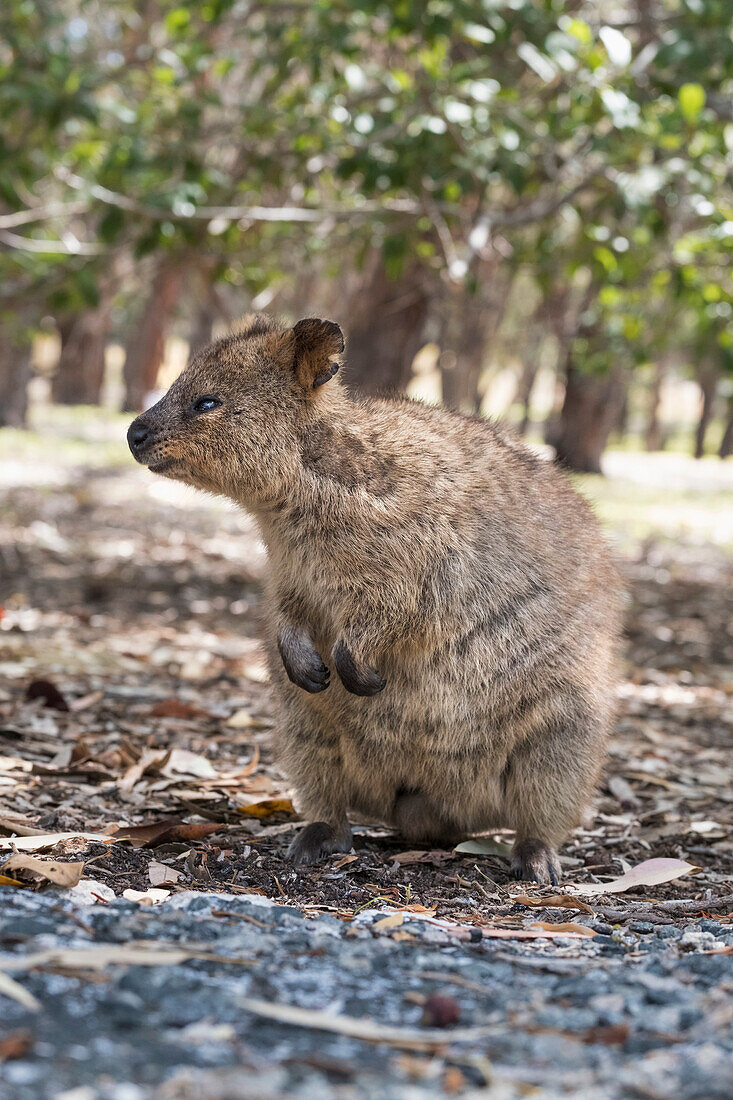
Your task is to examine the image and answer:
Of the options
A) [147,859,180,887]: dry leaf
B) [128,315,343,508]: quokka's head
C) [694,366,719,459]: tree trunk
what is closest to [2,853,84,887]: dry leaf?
[147,859,180,887]: dry leaf

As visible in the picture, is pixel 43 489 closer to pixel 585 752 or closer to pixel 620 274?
pixel 620 274

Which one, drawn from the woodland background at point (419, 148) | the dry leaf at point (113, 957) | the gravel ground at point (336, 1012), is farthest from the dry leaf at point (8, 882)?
the woodland background at point (419, 148)

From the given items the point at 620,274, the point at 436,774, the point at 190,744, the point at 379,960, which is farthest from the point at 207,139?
the point at 379,960

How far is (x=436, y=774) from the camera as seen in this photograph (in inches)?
138

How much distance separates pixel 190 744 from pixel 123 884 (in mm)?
1910

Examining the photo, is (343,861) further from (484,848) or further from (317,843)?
(484,848)

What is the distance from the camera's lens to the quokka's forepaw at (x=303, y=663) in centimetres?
337

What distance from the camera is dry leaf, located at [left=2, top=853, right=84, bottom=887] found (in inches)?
106

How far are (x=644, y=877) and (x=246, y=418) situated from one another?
5.86ft

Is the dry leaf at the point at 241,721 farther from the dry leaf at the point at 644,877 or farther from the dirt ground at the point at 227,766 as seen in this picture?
the dry leaf at the point at 644,877

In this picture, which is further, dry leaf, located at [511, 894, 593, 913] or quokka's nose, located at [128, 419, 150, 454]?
quokka's nose, located at [128, 419, 150, 454]

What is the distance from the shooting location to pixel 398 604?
333 centimetres

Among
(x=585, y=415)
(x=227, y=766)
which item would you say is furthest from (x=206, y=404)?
(x=585, y=415)

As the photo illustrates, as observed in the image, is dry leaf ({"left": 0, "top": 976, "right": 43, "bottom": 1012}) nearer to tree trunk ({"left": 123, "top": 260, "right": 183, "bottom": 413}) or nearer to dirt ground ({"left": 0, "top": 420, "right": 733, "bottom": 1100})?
dirt ground ({"left": 0, "top": 420, "right": 733, "bottom": 1100})
